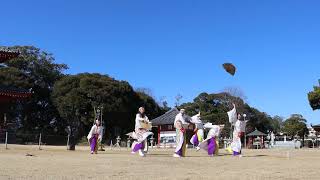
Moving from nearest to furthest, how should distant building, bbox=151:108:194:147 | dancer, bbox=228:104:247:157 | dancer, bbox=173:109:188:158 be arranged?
1. dancer, bbox=173:109:188:158
2. dancer, bbox=228:104:247:157
3. distant building, bbox=151:108:194:147

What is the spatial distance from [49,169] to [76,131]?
5347 cm

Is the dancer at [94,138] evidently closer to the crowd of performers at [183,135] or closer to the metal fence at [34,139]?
the crowd of performers at [183,135]

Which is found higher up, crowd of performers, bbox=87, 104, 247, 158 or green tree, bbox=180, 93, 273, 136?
green tree, bbox=180, 93, 273, 136

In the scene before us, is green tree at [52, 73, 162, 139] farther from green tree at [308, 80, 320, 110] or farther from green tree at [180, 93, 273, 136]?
green tree at [308, 80, 320, 110]

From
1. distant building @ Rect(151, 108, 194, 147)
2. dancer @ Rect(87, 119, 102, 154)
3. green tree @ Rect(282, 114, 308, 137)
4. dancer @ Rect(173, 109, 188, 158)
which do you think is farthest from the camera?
green tree @ Rect(282, 114, 308, 137)

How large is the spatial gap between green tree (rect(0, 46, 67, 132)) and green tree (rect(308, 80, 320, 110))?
3401cm

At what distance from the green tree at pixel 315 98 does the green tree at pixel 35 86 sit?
34013 mm

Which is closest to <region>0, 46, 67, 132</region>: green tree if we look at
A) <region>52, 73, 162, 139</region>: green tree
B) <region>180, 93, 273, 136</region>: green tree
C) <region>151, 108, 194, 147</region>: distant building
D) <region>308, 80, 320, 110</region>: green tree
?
<region>52, 73, 162, 139</region>: green tree

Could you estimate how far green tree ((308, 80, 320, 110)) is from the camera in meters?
64.2

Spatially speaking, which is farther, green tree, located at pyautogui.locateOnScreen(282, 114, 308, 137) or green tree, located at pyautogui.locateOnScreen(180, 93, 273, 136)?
green tree, located at pyautogui.locateOnScreen(180, 93, 273, 136)

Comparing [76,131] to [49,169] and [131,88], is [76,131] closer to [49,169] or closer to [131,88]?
[131,88]

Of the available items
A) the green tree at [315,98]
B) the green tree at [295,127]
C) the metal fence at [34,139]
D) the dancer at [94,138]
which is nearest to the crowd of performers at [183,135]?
the dancer at [94,138]

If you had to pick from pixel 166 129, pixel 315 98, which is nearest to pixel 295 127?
pixel 315 98

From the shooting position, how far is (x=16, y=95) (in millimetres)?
31938
